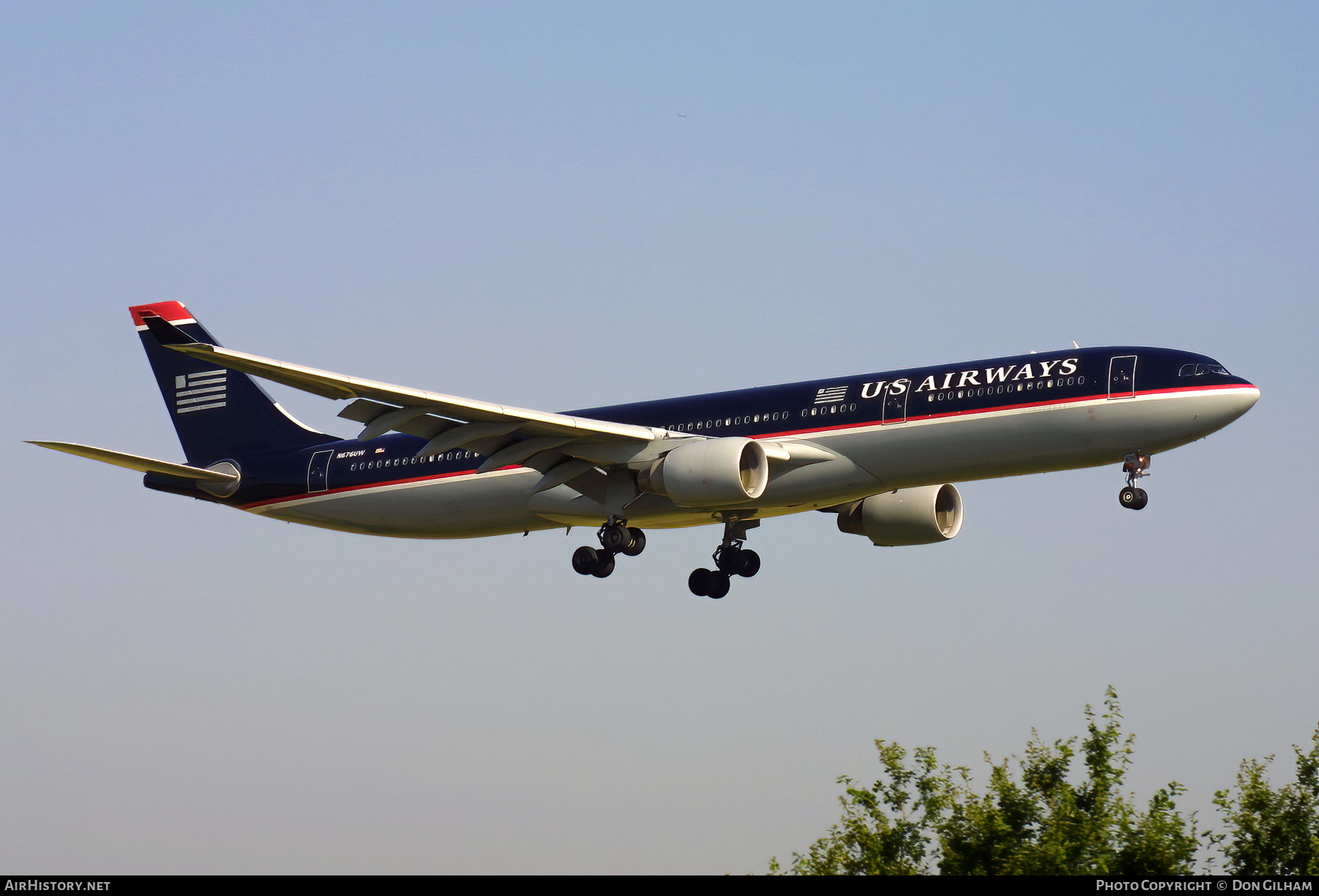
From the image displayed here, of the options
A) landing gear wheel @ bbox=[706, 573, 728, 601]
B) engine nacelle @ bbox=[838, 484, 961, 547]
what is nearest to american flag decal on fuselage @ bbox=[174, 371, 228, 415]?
landing gear wheel @ bbox=[706, 573, 728, 601]

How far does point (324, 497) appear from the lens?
51906 millimetres

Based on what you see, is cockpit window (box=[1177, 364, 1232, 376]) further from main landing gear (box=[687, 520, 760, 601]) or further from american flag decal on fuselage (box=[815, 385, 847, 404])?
main landing gear (box=[687, 520, 760, 601])

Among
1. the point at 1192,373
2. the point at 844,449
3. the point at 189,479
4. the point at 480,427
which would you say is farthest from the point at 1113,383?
the point at 189,479

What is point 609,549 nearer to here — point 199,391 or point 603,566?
point 603,566

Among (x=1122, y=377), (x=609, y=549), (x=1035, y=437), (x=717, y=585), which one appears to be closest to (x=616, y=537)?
(x=609, y=549)

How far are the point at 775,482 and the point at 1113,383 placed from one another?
852cm

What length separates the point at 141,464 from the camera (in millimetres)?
49969

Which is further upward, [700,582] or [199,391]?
[199,391]

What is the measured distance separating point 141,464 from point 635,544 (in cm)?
1406

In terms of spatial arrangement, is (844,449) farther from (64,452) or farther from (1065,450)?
(64,452)

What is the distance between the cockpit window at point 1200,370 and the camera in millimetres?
42125

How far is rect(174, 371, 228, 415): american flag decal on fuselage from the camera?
183ft

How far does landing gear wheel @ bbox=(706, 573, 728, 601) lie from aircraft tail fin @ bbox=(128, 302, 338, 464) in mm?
12102
